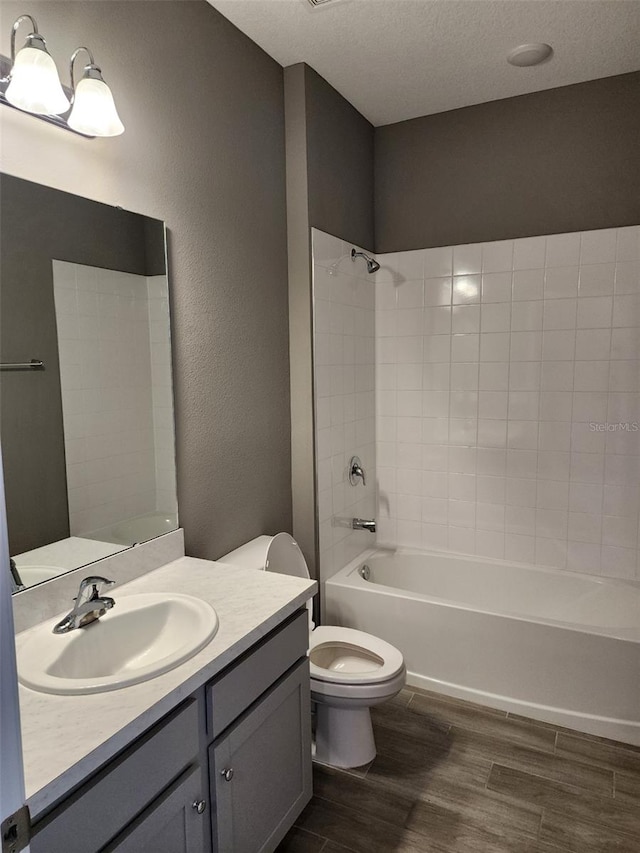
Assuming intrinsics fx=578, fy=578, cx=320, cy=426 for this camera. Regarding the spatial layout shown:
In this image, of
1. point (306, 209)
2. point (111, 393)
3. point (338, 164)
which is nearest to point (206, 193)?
point (306, 209)

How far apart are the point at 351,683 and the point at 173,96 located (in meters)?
2.12

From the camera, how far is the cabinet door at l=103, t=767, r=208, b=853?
1.12 meters

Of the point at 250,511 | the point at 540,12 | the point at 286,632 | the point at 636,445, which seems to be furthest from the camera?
the point at 636,445

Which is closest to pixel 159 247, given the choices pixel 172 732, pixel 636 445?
pixel 172 732

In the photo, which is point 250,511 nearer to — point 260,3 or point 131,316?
point 131,316

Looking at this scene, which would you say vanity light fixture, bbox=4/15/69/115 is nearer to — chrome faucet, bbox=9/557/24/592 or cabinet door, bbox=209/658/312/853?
chrome faucet, bbox=9/557/24/592

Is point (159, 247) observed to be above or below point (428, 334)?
above

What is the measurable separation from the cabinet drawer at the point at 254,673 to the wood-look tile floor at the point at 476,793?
2.22 feet

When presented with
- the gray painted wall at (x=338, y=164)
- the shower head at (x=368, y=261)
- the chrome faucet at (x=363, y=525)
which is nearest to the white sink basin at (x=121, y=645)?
the chrome faucet at (x=363, y=525)

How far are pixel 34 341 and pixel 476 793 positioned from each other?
2053 mm

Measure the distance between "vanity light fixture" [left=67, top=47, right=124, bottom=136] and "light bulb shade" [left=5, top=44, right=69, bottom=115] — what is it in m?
0.09

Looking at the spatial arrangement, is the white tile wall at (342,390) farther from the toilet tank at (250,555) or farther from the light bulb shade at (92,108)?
the light bulb shade at (92,108)

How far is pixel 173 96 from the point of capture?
1.96 meters

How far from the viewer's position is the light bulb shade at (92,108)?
4.95ft
